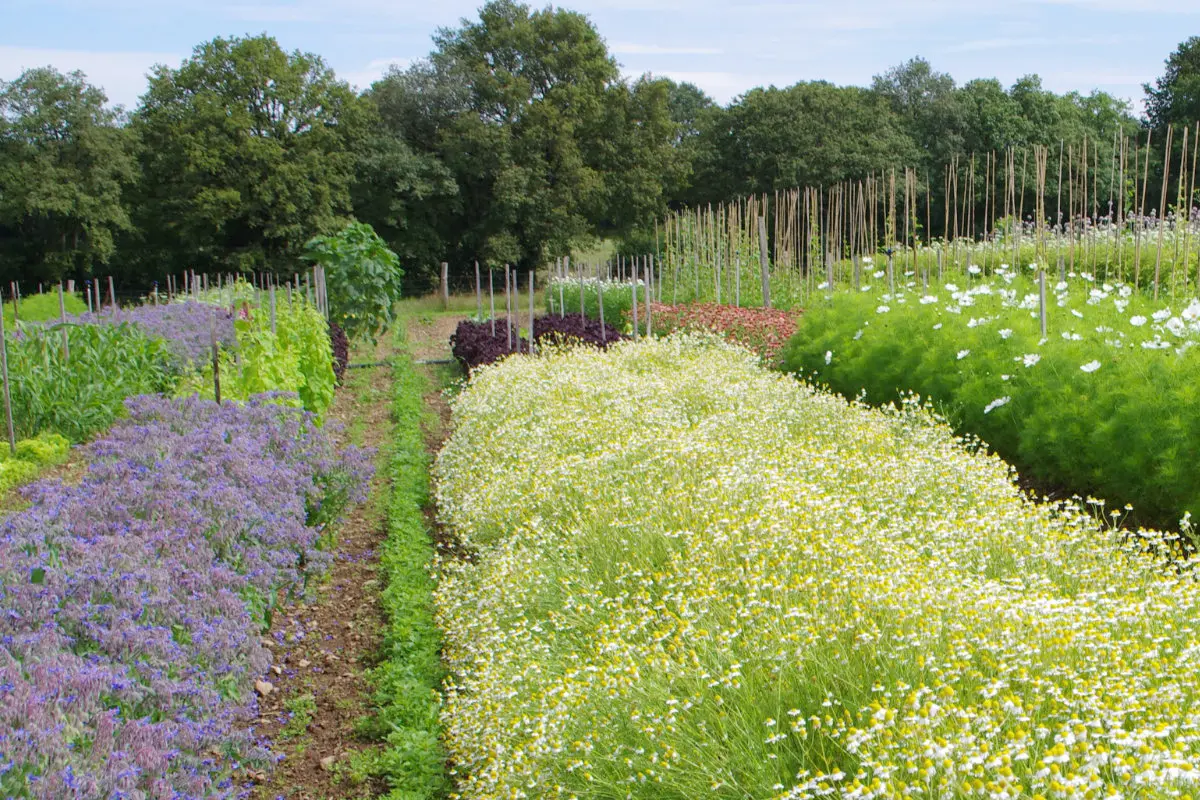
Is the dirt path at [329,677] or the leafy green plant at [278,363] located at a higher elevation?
the leafy green plant at [278,363]

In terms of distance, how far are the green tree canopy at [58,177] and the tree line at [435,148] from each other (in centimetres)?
8

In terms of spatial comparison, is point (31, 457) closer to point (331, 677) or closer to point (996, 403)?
point (331, 677)

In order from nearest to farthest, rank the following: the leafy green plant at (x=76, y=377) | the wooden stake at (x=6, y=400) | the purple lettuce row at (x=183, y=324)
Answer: the wooden stake at (x=6, y=400) < the leafy green plant at (x=76, y=377) < the purple lettuce row at (x=183, y=324)

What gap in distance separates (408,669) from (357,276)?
13568 millimetres

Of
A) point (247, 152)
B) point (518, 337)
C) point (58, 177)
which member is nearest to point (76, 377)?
point (518, 337)

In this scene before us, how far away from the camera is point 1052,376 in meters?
8.16

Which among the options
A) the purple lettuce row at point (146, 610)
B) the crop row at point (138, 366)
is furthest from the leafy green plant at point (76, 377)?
the purple lettuce row at point (146, 610)

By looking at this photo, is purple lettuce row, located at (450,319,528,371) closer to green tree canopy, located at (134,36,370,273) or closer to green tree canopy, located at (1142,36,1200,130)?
green tree canopy, located at (134,36,370,273)

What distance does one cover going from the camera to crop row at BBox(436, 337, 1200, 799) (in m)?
3.02

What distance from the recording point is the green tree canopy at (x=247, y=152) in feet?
112

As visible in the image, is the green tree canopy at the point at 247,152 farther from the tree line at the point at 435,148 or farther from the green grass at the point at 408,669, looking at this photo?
the green grass at the point at 408,669

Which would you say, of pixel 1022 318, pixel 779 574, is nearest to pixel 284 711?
pixel 779 574

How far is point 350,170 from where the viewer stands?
3609cm

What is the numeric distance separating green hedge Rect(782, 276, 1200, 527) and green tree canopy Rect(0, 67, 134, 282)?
31.7 m
